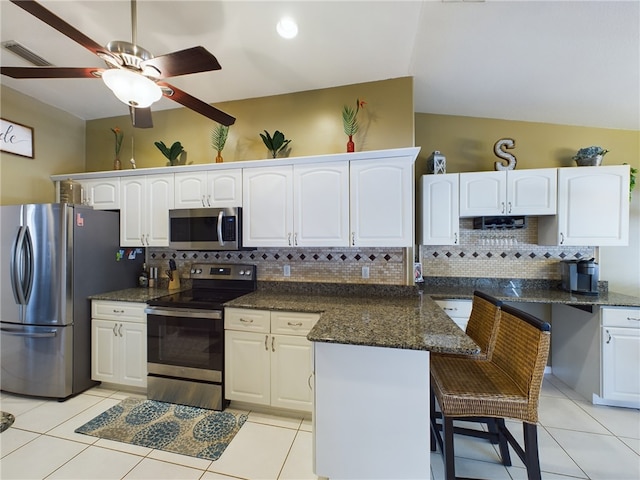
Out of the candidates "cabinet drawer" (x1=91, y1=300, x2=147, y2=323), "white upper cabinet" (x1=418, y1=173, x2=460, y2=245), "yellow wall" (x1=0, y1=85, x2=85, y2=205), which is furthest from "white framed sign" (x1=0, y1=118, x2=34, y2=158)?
"white upper cabinet" (x1=418, y1=173, x2=460, y2=245)

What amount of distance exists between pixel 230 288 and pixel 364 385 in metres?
1.89

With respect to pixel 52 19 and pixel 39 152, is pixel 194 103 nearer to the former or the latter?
pixel 52 19

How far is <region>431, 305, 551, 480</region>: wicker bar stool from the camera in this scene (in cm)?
131

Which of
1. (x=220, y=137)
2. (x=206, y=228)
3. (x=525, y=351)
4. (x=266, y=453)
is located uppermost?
(x=220, y=137)

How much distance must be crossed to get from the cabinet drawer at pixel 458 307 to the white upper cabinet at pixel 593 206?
3.49 ft

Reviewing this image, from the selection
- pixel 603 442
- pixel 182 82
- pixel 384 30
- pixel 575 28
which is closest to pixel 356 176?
pixel 384 30

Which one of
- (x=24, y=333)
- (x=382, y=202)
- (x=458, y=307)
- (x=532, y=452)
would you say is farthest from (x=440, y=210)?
(x=24, y=333)

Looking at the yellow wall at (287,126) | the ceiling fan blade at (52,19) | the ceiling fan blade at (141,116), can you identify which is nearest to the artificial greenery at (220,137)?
the yellow wall at (287,126)

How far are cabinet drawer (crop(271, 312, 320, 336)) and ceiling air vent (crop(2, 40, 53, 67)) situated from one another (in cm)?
298

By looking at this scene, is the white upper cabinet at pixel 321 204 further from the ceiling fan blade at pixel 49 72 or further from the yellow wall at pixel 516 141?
the ceiling fan blade at pixel 49 72

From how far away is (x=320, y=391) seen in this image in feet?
4.84

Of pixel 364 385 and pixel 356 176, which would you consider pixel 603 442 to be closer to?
pixel 364 385

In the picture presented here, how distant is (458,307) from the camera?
2580 millimetres

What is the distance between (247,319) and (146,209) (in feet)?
5.56
